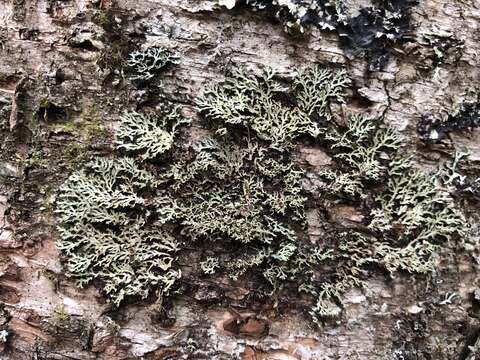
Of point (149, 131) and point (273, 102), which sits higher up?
point (273, 102)

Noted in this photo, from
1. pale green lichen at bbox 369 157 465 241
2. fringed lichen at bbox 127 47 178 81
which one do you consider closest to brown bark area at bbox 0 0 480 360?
fringed lichen at bbox 127 47 178 81

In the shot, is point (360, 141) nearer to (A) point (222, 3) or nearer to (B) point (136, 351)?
(A) point (222, 3)

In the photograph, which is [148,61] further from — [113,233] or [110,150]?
[113,233]

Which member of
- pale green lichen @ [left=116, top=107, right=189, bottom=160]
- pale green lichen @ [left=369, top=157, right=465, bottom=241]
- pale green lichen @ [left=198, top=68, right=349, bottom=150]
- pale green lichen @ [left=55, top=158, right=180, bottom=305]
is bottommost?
pale green lichen @ [left=55, top=158, right=180, bottom=305]

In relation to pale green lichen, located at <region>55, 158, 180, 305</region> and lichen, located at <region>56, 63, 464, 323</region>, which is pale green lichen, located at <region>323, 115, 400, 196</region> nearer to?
lichen, located at <region>56, 63, 464, 323</region>

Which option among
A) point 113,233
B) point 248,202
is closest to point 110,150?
point 113,233

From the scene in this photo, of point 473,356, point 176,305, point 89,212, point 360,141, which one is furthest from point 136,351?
point 473,356

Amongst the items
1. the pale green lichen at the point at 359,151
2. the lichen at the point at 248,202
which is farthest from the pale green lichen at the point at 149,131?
the pale green lichen at the point at 359,151

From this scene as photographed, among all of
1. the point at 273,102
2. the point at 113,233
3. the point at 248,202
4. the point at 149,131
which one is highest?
the point at 273,102

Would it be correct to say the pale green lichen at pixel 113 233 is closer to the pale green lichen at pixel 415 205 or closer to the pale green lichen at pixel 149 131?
the pale green lichen at pixel 149 131
